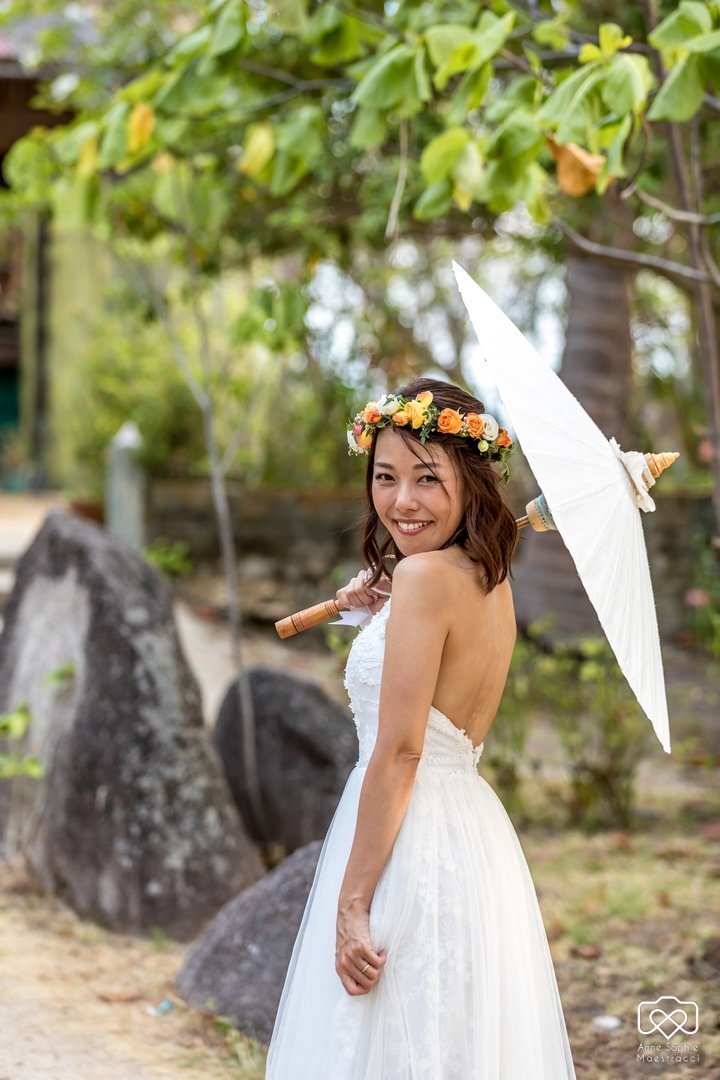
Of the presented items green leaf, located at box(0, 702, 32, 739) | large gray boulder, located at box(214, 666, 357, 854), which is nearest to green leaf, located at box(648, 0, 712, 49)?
large gray boulder, located at box(214, 666, 357, 854)

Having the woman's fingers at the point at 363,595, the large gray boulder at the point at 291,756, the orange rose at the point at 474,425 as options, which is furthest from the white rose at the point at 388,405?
A: the large gray boulder at the point at 291,756

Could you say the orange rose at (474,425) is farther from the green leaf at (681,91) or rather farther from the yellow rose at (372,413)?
the green leaf at (681,91)

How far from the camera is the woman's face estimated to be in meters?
2.13

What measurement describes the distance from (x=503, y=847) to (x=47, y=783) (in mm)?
2419

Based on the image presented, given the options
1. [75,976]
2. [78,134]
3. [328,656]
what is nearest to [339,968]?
[75,976]

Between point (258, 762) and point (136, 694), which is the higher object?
point (136, 694)

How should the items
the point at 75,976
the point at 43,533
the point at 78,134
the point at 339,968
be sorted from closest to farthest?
the point at 339,968, the point at 75,976, the point at 78,134, the point at 43,533

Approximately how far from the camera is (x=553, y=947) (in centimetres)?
399

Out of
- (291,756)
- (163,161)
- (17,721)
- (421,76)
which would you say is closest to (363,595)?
(421,76)

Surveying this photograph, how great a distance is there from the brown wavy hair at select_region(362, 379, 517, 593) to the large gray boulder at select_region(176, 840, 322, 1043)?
4.63 feet

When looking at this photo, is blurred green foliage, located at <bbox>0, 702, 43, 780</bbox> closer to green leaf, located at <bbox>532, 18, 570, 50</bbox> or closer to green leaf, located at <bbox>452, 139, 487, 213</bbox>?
green leaf, located at <bbox>452, 139, 487, 213</bbox>

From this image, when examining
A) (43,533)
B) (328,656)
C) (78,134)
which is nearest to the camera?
(78,134)

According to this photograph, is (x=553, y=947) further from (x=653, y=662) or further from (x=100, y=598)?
(x=653, y=662)

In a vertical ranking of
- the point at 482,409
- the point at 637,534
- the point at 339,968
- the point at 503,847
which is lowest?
the point at 339,968
